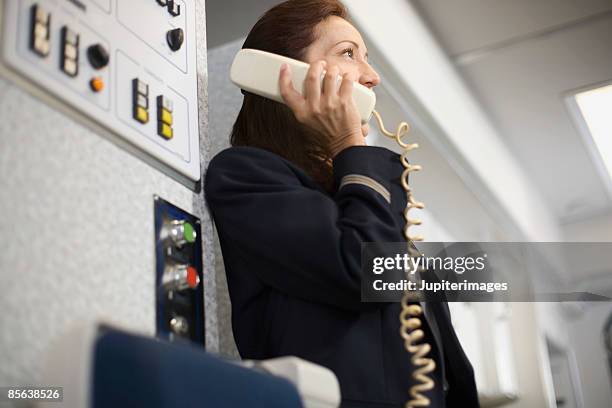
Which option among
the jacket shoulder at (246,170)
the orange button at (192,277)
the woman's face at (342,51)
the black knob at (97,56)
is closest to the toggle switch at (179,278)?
the orange button at (192,277)

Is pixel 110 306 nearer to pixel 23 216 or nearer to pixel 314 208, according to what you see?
pixel 23 216

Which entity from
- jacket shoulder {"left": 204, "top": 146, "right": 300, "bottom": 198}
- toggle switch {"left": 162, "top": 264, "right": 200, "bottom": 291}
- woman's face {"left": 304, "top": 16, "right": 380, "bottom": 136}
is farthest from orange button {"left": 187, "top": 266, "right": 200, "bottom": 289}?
woman's face {"left": 304, "top": 16, "right": 380, "bottom": 136}

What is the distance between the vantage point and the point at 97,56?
30.2 inches

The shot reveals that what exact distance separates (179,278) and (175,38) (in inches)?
13.4

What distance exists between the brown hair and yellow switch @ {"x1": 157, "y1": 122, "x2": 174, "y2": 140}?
259mm

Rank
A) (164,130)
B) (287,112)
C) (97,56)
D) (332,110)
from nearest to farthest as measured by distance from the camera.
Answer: (97,56) < (164,130) < (332,110) < (287,112)

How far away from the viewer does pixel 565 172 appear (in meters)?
3.58

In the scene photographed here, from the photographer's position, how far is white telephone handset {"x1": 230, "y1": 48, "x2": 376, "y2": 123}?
3.48 feet

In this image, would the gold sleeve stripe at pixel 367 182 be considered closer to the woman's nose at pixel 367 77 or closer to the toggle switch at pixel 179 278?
the toggle switch at pixel 179 278

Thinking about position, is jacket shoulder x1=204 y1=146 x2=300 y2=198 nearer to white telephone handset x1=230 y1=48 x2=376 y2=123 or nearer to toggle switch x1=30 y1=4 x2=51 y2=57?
white telephone handset x1=230 y1=48 x2=376 y2=123

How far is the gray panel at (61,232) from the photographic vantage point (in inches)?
23.8

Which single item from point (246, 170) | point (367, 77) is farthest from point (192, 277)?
point (367, 77)

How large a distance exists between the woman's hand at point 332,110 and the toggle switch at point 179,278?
0.27 m

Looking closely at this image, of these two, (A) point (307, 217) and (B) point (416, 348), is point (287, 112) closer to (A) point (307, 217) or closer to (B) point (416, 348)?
(A) point (307, 217)
